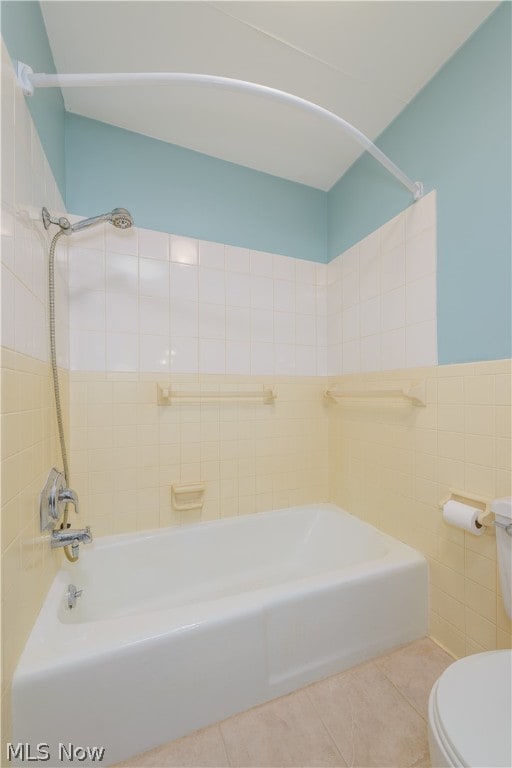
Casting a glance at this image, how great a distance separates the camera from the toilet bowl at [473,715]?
2.00ft

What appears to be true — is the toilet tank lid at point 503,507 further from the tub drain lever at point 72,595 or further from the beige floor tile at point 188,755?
the tub drain lever at point 72,595

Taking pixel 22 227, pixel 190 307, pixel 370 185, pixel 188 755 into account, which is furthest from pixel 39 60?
pixel 188 755

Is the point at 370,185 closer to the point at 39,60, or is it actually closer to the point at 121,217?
the point at 121,217

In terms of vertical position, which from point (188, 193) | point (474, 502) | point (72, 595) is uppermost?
point (188, 193)

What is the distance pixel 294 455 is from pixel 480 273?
1.34m

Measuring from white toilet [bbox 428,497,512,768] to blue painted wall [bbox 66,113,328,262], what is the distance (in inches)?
78.8

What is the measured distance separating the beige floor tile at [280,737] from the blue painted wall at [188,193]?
2.12 meters

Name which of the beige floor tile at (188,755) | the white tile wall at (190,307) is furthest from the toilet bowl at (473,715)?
the white tile wall at (190,307)

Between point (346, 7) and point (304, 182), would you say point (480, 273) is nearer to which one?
point (346, 7)

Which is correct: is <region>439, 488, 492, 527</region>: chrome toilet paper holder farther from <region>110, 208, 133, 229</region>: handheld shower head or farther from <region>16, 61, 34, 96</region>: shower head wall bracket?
<region>16, 61, 34, 96</region>: shower head wall bracket

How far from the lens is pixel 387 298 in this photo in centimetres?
159

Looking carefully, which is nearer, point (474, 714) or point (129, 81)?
point (474, 714)

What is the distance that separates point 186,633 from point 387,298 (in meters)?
1.64

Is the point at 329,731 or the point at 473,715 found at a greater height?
the point at 473,715
